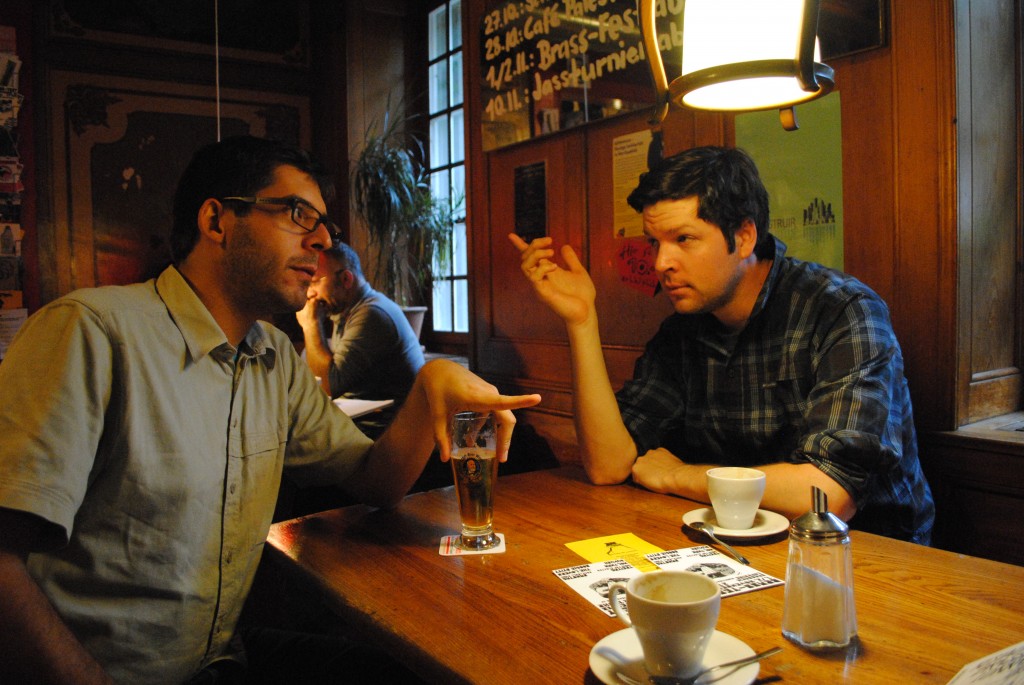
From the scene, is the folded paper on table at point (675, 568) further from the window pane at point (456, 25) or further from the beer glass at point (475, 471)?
the window pane at point (456, 25)

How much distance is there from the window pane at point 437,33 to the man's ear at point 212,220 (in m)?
4.06

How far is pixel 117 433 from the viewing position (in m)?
1.20

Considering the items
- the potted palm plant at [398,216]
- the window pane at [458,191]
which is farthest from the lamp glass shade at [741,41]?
the window pane at [458,191]

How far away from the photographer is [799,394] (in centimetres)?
171

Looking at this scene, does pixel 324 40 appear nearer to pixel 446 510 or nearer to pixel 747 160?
pixel 747 160

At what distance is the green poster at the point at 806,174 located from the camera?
1980mm

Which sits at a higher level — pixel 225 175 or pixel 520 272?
pixel 225 175

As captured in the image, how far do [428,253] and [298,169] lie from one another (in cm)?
321

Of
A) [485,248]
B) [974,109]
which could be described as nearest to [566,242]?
[485,248]

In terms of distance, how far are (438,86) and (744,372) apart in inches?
162

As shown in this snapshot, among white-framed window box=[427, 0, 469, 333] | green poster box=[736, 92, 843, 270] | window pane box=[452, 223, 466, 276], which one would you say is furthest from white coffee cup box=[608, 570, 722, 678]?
window pane box=[452, 223, 466, 276]

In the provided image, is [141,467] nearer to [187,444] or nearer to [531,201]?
[187,444]

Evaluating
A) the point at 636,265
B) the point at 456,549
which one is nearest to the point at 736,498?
the point at 456,549

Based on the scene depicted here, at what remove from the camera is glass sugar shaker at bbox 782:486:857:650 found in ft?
2.82
